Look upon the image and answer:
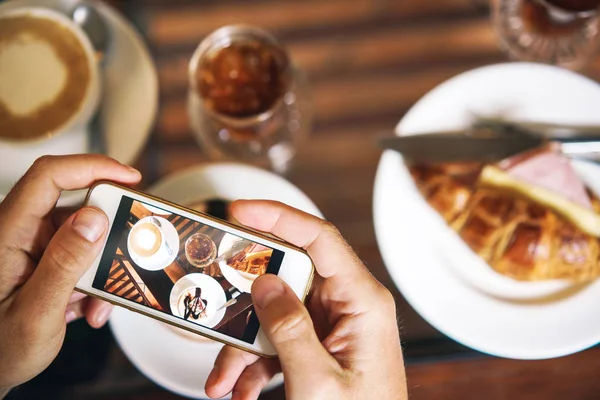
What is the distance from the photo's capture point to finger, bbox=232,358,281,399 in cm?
65

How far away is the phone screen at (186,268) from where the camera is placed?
23.2 inches

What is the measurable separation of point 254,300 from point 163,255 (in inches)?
4.7

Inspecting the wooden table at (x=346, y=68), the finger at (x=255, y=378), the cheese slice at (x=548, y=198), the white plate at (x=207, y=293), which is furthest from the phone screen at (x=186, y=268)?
the cheese slice at (x=548, y=198)

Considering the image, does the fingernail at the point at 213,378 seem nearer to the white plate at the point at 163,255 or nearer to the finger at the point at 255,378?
the finger at the point at 255,378

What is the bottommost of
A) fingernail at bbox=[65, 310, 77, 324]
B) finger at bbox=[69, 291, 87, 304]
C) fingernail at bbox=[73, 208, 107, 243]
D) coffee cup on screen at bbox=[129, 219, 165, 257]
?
fingernail at bbox=[65, 310, 77, 324]

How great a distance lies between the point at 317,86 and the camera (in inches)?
32.1

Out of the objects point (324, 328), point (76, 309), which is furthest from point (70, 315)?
point (324, 328)

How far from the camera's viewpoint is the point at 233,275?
59 cm

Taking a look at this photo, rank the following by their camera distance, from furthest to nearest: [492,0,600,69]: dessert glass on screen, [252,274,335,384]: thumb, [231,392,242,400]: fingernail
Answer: [492,0,600,69]: dessert glass on screen
[231,392,242,400]: fingernail
[252,274,335,384]: thumb

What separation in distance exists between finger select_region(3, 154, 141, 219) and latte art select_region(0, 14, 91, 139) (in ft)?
0.45

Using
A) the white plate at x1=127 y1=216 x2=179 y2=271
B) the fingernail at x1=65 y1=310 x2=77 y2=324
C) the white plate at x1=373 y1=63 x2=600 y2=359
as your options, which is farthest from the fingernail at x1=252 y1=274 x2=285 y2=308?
the fingernail at x1=65 y1=310 x2=77 y2=324

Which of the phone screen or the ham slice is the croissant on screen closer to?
the ham slice

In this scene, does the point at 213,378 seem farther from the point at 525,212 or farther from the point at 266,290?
the point at 525,212

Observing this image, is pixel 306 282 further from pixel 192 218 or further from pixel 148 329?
pixel 148 329
